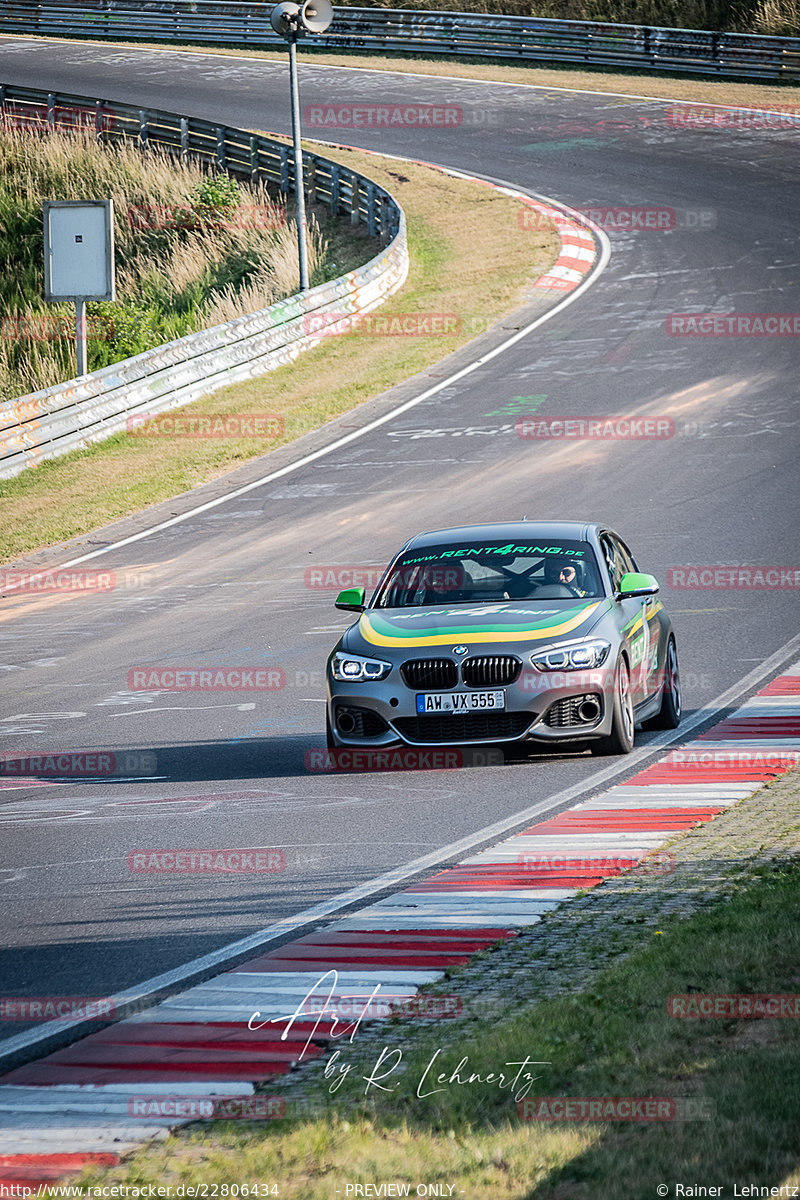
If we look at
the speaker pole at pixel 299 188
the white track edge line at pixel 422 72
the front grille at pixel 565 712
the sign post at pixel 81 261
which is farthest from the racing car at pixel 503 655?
the white track edge line at pixel 422 72

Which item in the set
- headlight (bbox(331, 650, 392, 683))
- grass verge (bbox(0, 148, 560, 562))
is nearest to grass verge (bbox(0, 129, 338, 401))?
grass verge (bbox(0, 148, 560, 562))

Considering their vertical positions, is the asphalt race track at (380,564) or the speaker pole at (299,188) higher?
the speaker pole at (299,188)

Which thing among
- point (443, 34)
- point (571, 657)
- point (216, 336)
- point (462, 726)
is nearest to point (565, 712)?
point (571, 657)

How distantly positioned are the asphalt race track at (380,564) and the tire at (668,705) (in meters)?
0.26

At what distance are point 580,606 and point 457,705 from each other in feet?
4.17

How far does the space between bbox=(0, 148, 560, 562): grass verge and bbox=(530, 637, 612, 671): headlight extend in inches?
485

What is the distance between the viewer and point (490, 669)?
10.1 meters

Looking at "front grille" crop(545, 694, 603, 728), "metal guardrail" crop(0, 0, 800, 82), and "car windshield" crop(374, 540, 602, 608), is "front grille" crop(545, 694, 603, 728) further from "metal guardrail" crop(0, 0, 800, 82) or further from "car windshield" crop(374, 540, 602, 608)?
"metal guardrail" crop(0, 0, 800, 82)

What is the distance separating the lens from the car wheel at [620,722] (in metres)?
10.2

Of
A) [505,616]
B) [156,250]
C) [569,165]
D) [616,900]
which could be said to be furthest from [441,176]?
[616,900]

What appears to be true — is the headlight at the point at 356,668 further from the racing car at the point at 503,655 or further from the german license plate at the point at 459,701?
the german license plate at the point at 459,701

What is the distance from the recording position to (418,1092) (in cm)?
445

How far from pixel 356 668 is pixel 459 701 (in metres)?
0.77

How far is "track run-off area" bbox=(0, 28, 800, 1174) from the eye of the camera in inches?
285
